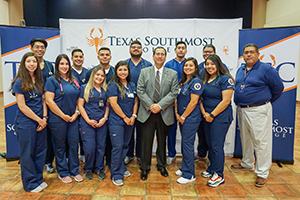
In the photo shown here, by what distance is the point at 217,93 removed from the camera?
2.63 m

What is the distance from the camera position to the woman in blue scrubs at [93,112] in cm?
265

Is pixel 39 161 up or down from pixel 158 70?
down

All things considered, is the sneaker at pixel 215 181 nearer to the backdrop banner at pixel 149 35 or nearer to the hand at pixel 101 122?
the backdrop banner at pixel 149 35

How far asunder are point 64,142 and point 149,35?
2.30 meters

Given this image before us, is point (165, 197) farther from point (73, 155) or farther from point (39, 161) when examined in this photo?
point (39, 161)

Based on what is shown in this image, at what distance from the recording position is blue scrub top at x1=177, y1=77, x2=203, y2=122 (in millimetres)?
2615

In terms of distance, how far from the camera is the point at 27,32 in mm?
3340

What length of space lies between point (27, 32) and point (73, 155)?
7.25 ft

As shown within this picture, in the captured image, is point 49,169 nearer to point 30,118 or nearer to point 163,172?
point 30,118

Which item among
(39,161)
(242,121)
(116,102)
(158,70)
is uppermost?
(158,70)

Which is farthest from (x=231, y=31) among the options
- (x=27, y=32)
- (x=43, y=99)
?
(x=27, y=32)

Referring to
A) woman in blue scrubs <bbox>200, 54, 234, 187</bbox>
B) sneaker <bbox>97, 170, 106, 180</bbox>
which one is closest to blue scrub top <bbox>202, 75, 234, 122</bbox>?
woman in blue scrubs <bbox>200, 54, 234, 187</bbox>

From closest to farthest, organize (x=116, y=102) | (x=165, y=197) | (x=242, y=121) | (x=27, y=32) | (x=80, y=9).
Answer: (x=165, y=197), (x=116, y=102), (x=242, y=121), (x=27, y=32), (x=80, y=9)

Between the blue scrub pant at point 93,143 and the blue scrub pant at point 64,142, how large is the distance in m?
0.11
